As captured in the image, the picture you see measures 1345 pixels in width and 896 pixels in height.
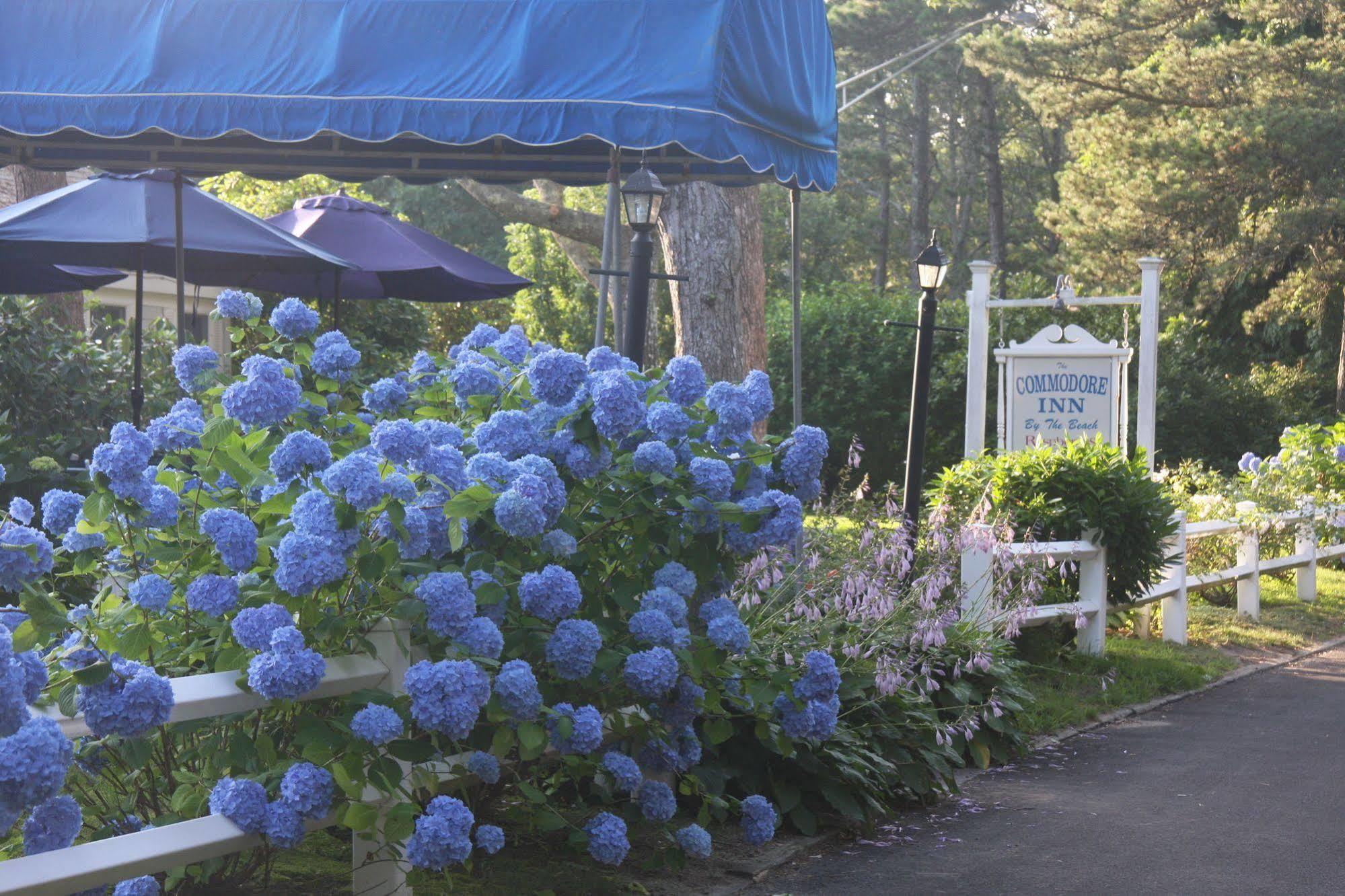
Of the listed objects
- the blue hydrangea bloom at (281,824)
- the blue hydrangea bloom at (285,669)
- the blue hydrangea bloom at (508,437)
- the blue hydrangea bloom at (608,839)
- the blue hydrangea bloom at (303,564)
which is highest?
the blue hydrangea bloom at (508,437)

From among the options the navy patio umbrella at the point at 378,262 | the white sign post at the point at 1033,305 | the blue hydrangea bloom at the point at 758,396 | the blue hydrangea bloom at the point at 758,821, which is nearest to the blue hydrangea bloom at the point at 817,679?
the blue hydrangea bloom at the point at 758,821

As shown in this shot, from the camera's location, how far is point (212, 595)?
11.6ft

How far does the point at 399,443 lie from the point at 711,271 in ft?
27.2

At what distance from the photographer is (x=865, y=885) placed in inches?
192

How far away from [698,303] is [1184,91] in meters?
14.5

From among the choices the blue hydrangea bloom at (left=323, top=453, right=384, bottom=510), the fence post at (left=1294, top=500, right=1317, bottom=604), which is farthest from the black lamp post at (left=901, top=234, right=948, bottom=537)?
the fence post at (left=1294, top=500, right=1317, bottom=604)

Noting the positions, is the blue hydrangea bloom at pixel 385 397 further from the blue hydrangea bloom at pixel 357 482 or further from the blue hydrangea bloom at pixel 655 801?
the blue hydrangea bloom at pixel 655 801

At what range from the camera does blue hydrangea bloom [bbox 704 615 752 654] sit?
4297 millimetres

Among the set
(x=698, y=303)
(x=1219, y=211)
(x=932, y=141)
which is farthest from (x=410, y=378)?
(x=932, y=141)

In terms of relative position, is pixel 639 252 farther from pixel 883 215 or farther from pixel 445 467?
pixel 883 215

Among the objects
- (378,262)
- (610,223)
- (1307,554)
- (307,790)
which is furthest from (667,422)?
(1307,554)

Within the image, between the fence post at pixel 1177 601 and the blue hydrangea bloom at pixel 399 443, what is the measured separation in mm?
7755

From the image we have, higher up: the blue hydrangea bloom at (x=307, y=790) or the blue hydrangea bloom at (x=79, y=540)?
the blue hydrangea bloom at (x=79, y=540)

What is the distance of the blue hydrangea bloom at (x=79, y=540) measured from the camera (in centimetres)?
381
